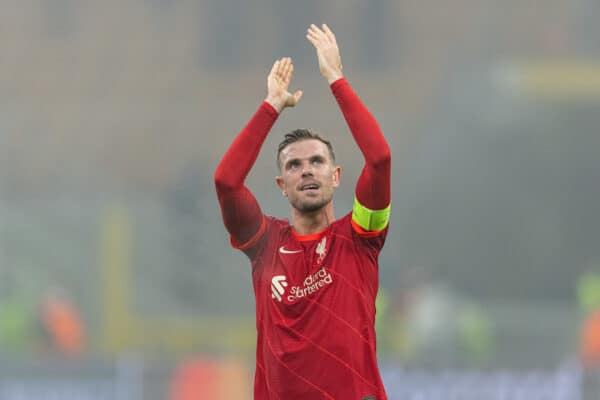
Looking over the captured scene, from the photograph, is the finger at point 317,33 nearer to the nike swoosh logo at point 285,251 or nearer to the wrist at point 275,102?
the wrist at point 275,102

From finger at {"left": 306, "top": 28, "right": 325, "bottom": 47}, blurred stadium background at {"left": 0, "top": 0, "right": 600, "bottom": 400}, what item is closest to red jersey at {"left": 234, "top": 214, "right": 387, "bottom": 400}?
finger at {"left": 306, "top": 28, "right": 325, "bottom": 47}

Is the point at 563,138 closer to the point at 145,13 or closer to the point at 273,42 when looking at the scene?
the point at 273,42

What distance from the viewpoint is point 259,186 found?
19.6 metres

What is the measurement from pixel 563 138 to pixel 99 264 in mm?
7601

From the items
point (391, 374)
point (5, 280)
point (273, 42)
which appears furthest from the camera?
point (273, 42)

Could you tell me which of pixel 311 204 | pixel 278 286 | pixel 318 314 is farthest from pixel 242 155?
pixel 318 314

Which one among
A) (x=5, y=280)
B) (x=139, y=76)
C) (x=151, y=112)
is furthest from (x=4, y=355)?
(x=139, y=76)

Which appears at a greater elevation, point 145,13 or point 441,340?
point 145,13

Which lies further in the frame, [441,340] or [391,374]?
[441,340]

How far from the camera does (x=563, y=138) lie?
21.0 meters

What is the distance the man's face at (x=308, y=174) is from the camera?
212 inches

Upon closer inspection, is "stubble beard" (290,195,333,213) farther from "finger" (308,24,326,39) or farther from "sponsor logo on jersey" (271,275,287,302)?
"finger" (308,24,326,39)

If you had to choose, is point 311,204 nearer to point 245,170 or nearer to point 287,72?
point 245,170

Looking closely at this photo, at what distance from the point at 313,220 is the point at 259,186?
14.1 metres
